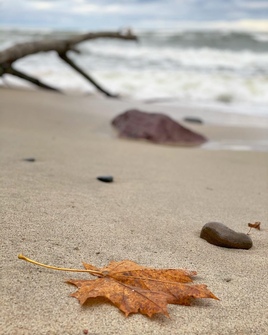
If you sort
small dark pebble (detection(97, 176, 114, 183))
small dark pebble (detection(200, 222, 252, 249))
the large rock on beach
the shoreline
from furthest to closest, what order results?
the shoreline
the large rock on beach
small dark pebble (detection(97, 176, 114, 183))
small dark pebble (detection(200, 222, 252, 249))

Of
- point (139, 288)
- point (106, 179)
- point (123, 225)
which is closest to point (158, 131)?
point (106, 179)

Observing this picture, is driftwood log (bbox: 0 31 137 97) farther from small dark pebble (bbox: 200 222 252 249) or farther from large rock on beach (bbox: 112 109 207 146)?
small dark pebble (bbox: 200 222 252 249)

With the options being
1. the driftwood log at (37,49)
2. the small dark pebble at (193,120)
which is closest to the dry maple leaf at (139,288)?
the small dark pebble at (193,120)

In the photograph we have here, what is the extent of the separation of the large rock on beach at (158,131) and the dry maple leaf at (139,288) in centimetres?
328

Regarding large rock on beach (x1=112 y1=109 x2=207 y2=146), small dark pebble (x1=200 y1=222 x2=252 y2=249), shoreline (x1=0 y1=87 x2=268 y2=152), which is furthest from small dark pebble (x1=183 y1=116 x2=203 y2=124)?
small dark pebble (x1=200 y1=222 x2=252 y2=249)

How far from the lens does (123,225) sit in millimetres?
1966

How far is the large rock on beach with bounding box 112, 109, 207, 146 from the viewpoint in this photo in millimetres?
4754

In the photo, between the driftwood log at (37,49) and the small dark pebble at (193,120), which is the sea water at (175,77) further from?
the small dark pebble at (193,120)

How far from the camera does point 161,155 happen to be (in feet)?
12.9

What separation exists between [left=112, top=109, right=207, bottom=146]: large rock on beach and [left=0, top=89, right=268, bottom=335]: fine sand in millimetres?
545

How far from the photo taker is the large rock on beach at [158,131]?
15.6ft

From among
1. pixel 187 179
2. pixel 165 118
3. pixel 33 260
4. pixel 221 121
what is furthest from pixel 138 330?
pixel 221 121

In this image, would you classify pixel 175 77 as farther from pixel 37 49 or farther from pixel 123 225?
pixel 123 225

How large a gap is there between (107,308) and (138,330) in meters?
0.12
